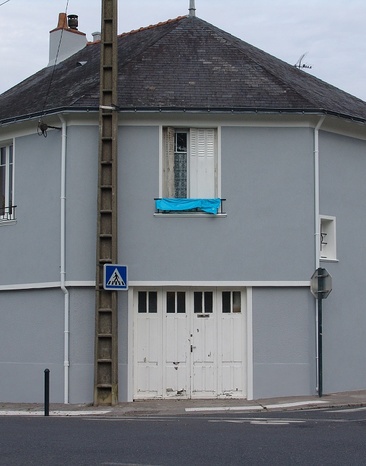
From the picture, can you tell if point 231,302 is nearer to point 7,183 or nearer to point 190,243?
point 190,243

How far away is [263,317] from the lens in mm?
20906

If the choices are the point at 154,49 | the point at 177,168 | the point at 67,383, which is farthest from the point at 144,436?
the point at 154,49

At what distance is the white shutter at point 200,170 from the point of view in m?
21.2

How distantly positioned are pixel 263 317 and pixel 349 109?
577 cm

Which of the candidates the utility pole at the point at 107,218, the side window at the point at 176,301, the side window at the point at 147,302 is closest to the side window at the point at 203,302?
the side window at the point at 176,301

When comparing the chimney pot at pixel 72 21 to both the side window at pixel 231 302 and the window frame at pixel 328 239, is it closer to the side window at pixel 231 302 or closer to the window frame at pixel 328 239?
the window frame at pixel 328 239

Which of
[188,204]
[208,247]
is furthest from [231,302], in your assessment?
[188,204]

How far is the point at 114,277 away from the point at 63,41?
406 inches

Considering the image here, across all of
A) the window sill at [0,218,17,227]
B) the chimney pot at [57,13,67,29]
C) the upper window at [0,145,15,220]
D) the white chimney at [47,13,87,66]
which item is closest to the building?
the window sill at [0,218,17,227]

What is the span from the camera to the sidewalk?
18828mm

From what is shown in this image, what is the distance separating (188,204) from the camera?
20938mm

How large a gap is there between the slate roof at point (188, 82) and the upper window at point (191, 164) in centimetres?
76

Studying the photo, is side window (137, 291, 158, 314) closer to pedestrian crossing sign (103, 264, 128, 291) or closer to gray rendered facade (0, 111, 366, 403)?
gray rendered facade (0, 111, 366, 403)

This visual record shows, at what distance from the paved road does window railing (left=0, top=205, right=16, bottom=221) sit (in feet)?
21.7
